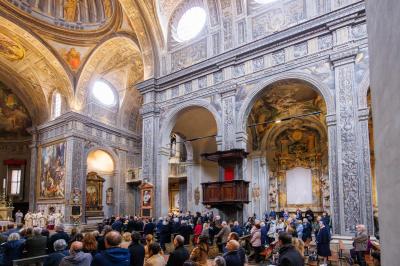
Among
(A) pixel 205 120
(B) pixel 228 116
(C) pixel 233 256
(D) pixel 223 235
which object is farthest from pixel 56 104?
(C) pixel 233 256

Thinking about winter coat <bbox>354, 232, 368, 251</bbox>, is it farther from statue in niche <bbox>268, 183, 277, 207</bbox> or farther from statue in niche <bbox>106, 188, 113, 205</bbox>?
statue in niche <bbox>106, 188, 113, 205</bbox>

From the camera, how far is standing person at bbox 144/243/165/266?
14.9ft

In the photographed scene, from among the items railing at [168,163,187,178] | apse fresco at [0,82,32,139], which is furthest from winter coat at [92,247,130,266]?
apse fresco at [0,82,32,139]

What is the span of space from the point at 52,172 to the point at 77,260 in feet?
68.8

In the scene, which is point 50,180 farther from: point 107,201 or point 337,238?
point 337,238

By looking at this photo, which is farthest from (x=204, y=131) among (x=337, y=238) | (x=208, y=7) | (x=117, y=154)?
(x=337, y=238)

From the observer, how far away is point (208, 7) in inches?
613

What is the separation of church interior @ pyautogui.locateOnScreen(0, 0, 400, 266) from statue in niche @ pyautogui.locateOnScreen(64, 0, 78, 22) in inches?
2.5

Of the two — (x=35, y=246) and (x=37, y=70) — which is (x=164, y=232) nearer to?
(x=35, y=246)

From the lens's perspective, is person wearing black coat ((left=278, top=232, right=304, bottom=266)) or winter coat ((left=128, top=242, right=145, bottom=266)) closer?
person wearing black coat ((left=278, top=232, right=304, bottom=266))

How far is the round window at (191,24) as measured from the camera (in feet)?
54.4

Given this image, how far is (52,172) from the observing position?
76.7 feet

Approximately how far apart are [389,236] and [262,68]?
40.6 feet

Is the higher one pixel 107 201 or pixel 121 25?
pixel 121 25
